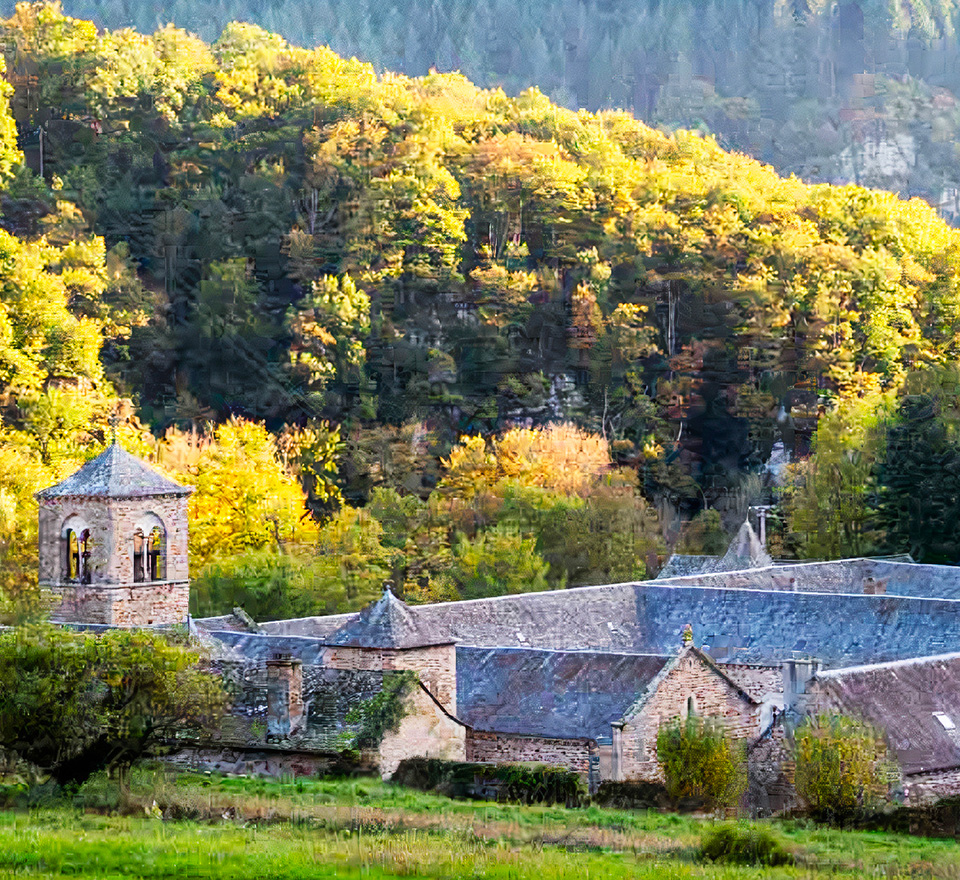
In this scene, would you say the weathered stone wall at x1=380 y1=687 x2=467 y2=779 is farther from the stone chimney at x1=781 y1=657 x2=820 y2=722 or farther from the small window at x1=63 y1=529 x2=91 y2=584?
the small window at x1=63 y1=529 x2=91 y2=584

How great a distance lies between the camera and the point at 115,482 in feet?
157

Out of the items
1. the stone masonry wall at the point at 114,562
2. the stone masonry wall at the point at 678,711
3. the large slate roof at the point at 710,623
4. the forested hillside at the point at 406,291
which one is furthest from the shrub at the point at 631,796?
the forested hillside at the point at 406,291

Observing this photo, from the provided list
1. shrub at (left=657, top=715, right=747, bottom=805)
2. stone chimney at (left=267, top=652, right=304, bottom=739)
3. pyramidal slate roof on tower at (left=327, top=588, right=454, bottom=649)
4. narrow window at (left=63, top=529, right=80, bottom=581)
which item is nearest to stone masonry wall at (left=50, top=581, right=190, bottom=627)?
narrow window at (left=63, top=529, right=80, bottom=581)

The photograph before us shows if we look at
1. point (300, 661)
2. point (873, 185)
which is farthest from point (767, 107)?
point (300, 661)

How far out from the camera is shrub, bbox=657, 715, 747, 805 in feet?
127

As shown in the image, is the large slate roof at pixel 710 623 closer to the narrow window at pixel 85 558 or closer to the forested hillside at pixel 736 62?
the narrow window at pixel 85 558

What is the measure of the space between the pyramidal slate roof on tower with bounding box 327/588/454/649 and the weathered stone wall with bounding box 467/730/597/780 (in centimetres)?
240

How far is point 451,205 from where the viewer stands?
334 feet

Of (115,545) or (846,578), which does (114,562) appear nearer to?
(115,545)

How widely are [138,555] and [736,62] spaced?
126 metres

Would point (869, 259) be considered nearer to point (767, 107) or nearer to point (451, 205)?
point (451, 205)

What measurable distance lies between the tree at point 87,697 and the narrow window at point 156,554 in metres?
13.3

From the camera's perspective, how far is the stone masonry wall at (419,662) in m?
42.2

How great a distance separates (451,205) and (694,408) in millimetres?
Answer: 15536
